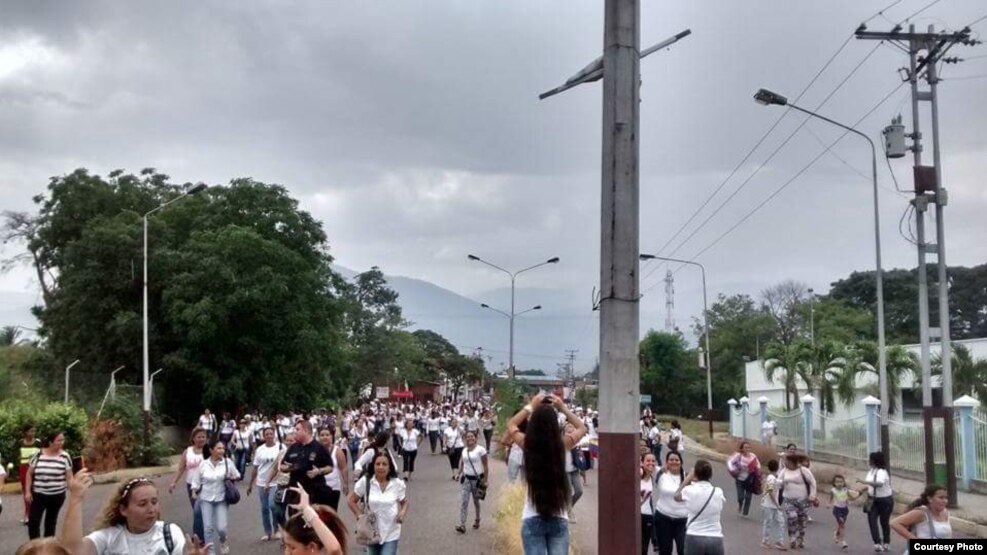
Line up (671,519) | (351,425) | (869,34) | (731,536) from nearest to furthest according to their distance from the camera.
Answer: (671,519) < (731,536) < (869,34) < (351,425)

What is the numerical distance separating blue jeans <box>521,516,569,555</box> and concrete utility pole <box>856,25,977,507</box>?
48.8ft

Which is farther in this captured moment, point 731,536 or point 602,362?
point 731,536

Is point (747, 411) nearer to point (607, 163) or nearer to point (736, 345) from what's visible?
point (736, 345)

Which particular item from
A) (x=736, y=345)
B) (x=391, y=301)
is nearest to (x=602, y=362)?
(x=736, y=345)

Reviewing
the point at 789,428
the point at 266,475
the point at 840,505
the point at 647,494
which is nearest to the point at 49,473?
the point at 266,475

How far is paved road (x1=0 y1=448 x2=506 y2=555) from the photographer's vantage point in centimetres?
1314

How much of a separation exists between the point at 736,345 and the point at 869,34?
56680 mm

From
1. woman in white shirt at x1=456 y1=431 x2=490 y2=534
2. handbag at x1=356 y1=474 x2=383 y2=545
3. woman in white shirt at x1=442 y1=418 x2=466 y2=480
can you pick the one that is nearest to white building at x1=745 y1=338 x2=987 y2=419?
woman in white shirt at x1=442 y1=418 x2=466 y2=480

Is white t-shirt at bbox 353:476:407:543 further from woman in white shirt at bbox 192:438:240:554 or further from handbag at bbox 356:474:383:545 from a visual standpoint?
woman in white shirt at bbox 192:438:240:554

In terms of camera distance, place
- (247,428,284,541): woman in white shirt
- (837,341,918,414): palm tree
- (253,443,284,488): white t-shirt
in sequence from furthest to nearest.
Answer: (837,341,918,414): palm tree
(253,443,284,488): white t-shirt
(247,428,284,541): woman in white shirt

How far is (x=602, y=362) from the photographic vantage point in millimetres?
5754

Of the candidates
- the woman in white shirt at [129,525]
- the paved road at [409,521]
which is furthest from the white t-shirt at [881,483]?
the woman in white shirt at [129,525]

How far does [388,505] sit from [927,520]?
4.60m

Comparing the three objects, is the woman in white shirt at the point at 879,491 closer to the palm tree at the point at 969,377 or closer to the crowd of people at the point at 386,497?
Answer: the crowd of people at the point at 386,497
